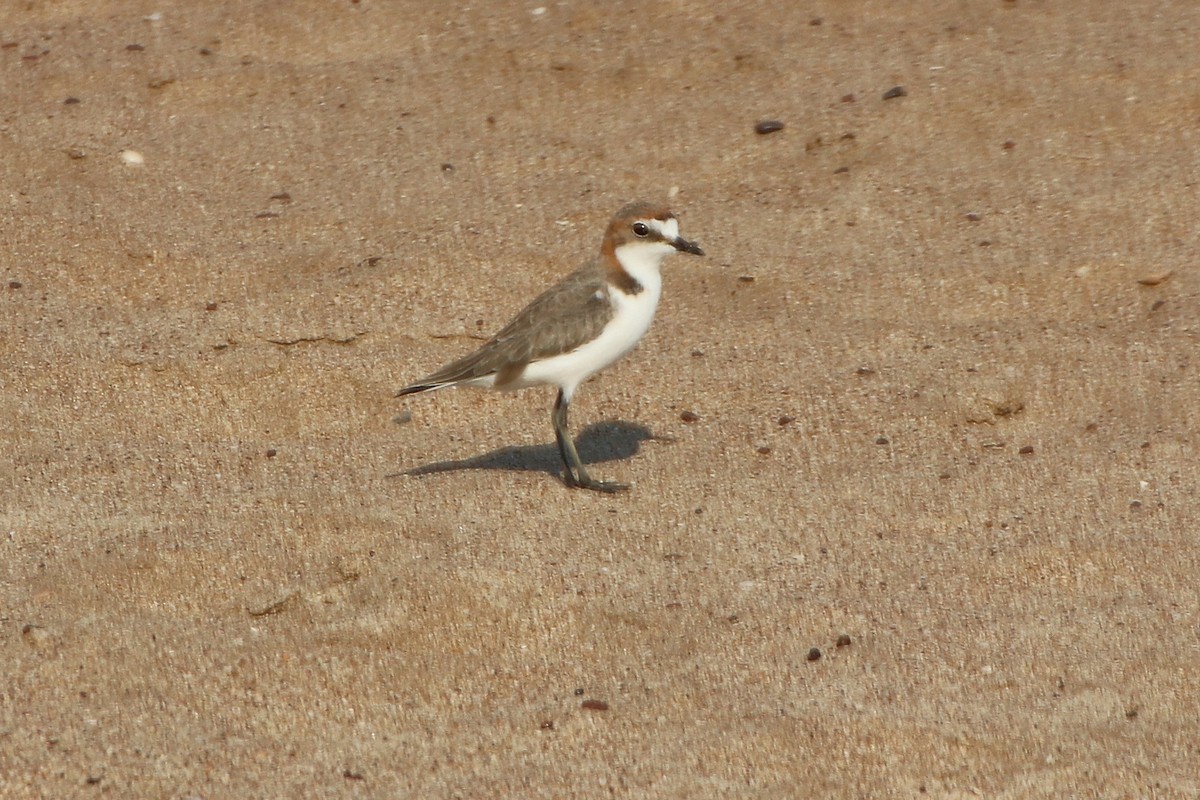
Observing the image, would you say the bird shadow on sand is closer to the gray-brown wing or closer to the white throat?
the gray-brown wing

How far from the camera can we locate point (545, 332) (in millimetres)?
6285

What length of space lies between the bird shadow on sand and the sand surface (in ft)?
0.11

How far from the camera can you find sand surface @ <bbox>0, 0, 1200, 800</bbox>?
15.4ft

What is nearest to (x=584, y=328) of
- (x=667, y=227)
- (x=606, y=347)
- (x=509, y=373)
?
(x=606, y=347)

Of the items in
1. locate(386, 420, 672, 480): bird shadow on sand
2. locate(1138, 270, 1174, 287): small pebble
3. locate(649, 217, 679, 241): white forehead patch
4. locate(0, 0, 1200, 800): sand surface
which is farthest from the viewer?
locate(1138, 270, 1174, 287): small pebble

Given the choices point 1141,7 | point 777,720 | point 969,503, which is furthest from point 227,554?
point 1141,7

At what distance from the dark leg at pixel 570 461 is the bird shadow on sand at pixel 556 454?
0.14 m

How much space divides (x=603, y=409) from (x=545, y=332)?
3.29ft

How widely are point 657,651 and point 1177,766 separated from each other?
5.58 feet

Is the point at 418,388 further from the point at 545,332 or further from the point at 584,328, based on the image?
the point at 584,328

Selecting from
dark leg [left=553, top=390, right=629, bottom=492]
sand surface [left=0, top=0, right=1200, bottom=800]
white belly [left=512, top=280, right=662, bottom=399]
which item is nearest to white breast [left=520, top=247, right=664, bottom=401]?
white belly [left=512, top=280, right=662, bottom=399]

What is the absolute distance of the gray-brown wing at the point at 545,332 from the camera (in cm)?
626

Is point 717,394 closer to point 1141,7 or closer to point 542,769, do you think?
point 542,769

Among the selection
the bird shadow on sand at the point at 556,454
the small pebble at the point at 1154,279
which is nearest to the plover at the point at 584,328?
the bird shadow on sand at the point at 556,454
